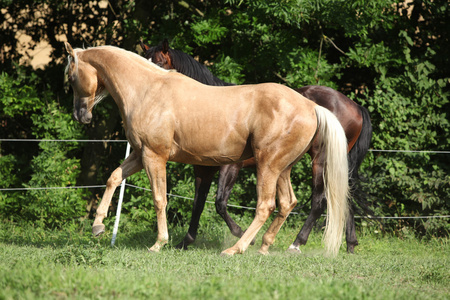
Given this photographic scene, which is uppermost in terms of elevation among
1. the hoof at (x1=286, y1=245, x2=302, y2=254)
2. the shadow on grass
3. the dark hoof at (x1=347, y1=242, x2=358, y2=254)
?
the hoof at (x1=286, y1=245, x2=302, y2=254)

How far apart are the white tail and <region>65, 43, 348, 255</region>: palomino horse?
0.03 ft

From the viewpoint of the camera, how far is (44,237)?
7008 millimetres

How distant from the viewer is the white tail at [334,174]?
502 centimetres

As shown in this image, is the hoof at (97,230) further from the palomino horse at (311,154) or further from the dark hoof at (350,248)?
the dark hoof at (350,248)

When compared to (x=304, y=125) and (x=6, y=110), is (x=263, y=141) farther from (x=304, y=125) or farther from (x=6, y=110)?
(x=6, y=110)

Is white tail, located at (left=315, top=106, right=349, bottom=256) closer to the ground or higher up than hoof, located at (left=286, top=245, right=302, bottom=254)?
higher up

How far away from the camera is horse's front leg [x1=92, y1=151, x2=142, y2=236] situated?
5164mm

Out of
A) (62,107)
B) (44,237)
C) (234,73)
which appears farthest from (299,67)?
(44,237)

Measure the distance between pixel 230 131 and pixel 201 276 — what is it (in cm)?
160

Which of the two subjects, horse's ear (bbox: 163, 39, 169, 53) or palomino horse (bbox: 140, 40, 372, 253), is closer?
palomino horse (bbox: 140, 40, 372, 253)

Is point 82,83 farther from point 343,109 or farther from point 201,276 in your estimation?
point 343,109

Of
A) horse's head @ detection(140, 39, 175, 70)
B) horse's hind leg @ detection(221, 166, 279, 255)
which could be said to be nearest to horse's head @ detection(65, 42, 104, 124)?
horse's head @ detection(140, 39, 175, 70)

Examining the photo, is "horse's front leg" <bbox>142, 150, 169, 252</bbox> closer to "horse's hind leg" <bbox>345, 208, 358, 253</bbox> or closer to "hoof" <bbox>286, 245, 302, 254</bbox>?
"hoof" <bbox>286, 245, 302, 254</bbox>

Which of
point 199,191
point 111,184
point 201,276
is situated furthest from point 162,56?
point 201,276
